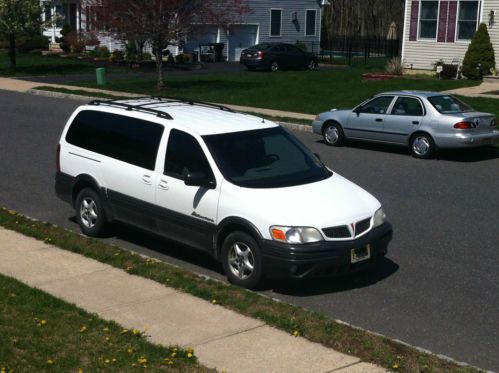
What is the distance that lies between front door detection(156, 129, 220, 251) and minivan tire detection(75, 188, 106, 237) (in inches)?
47.5

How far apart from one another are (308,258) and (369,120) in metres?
10.6

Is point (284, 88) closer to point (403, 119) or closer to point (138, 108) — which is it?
point (403, 119)

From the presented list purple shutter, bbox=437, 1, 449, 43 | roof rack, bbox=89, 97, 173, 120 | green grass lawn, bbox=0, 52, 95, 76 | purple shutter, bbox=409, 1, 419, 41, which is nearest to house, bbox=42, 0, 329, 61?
green grass lawn, bbox=0, 52, 95, 76

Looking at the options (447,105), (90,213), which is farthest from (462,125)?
(90,213)

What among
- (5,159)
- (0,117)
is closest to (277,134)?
(5,159)

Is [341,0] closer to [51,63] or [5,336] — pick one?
[51,63]

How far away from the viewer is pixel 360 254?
28.2ft

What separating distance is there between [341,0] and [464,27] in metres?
32.9

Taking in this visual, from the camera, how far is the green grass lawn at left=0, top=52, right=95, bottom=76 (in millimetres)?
39763

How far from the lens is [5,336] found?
6.94 meters

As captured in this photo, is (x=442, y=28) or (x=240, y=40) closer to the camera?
(x=442, y=28)

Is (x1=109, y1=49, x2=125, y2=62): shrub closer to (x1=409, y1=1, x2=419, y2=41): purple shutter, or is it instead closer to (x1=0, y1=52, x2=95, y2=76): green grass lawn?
(x1=0, y1=52, x2=95, y2=76): green grass lawn

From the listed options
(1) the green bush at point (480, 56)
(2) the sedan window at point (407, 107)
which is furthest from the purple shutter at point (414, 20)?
(2) the sedan window at point (407, 107)

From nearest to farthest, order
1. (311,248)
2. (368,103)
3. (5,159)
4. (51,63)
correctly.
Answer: (311,248) < (5,159) < (368,103) < (51,63)
